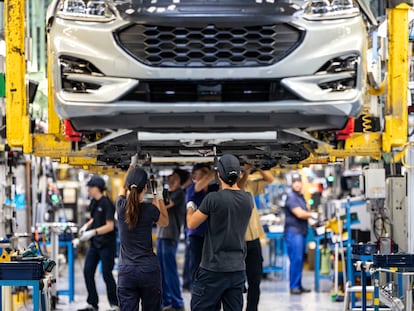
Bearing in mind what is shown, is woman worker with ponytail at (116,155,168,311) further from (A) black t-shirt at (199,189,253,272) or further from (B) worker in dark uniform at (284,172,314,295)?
(B) worker in dark uniform at (284,172,314,295)

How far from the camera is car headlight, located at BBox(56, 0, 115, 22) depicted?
197 inches

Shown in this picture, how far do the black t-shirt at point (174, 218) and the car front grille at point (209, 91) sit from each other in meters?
5.15

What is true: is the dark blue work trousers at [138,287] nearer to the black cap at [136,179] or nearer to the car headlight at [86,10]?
the black cap at [136,179]

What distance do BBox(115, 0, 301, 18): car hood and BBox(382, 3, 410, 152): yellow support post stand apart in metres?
1.04

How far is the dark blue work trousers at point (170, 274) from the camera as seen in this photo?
10008 mm

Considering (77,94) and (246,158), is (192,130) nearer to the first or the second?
(77,94)

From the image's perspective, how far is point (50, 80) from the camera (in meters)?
5.75

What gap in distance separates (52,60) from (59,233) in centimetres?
620

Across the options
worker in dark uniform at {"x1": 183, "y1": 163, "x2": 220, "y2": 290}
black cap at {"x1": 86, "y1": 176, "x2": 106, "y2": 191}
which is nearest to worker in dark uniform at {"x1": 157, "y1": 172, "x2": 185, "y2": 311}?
black cap at {"x1": 86, "y1": 176, "x2": 106, "y2": 191}

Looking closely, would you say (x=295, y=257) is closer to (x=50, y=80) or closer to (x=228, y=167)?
(x=228, y=167)

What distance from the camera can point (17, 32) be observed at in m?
5.68

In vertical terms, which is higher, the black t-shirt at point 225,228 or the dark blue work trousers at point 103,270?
the black t-shirt at point 225,228

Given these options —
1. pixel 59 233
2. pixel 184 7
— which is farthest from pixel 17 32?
pixel 59 233

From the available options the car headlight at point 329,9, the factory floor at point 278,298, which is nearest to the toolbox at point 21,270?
the car headlight at point 329,9
